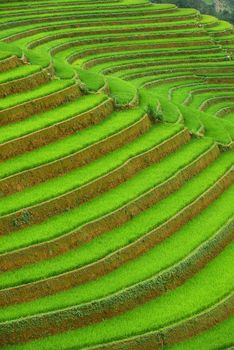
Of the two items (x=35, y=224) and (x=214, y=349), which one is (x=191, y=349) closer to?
(x=214, y=349)

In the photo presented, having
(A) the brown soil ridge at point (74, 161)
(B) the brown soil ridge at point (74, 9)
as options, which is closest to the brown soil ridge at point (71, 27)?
(B) the brown soil ridge at point (74, 9)

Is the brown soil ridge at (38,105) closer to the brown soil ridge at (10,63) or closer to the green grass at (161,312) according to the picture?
the brown soil ridge at (10,63)

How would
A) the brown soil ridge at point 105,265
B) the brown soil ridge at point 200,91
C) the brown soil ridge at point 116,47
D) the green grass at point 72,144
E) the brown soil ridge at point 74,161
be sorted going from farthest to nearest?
the brown soil ridge at point 116,47 < the brown soil ridge at point 200,91 < the green grass at point 72,144 < the brown soil ridge at point 74,161 < the brown soil ridge at point 105,265

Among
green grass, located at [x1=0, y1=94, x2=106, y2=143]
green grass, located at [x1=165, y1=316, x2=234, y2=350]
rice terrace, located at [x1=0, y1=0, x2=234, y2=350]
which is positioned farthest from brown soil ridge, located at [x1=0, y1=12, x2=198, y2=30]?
green grass, located at [x1=165, y1=316, x2=234, y2=350]

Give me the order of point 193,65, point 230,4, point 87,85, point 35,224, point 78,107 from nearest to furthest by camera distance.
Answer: point 35,224
point 78,107
point 87,85
point 193,65
point 230,4

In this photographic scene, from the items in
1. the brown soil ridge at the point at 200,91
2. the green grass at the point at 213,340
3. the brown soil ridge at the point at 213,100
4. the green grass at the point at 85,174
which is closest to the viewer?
the green grass at the point at 213,340

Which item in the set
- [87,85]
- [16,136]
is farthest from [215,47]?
[16,136]

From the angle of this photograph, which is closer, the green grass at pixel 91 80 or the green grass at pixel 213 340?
the green grass at pixel 213 340
